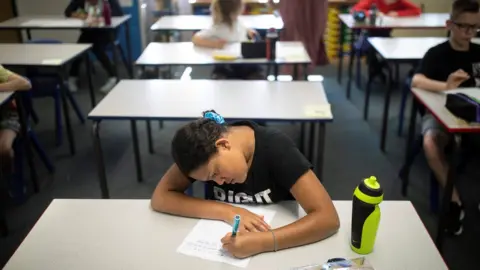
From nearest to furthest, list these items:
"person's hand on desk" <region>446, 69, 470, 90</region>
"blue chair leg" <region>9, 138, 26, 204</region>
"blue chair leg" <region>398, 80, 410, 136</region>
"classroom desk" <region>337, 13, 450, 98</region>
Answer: "person's hand on desk" <region>446, 69, 470, 90</region>, "blue chair leg" <region>9, 138, 26, 204</region>, "blue chair leg" <region>398, 80, 410, 136</region>, "classroom desk" <region>337, 13, 450, 98</region>

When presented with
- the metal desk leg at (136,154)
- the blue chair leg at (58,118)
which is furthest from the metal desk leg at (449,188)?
the blue chair leg at (58,118)

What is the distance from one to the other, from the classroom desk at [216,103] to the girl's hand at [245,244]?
947mm

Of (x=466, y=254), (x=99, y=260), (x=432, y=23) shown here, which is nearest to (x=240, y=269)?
(x=99, y=260)

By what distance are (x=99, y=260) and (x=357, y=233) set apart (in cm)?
67

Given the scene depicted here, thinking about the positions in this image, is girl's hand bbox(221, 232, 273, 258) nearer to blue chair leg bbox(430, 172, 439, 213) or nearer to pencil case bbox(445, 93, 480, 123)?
pencil case bbox(445, 93, 480, 123)

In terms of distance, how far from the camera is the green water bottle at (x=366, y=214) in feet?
3.70

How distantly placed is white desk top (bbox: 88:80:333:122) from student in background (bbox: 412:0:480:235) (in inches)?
23.6

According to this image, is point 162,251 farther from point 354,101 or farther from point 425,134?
point 354,101

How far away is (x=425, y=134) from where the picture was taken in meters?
2.44

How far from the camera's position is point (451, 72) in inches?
95.7

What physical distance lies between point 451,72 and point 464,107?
525mm

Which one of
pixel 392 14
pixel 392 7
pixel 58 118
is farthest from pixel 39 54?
pixel 392 7

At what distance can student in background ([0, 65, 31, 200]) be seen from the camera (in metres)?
2.42

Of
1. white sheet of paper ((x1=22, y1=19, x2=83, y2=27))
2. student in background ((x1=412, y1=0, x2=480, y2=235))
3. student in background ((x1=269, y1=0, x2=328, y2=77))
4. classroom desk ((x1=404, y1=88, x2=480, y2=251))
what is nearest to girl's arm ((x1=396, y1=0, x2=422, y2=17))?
student in background ((x1=269, y1=0, x2=328, y2=77))
